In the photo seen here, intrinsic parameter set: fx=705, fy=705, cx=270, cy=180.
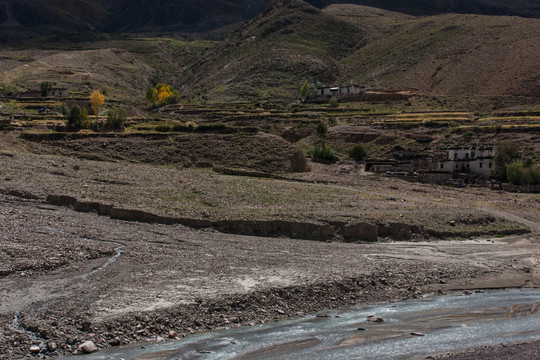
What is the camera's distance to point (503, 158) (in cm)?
7556

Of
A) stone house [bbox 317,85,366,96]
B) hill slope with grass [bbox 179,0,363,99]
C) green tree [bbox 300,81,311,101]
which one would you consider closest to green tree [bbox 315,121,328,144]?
green tree [bbox 300,81,311,101]

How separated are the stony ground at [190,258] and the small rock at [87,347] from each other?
0.34m

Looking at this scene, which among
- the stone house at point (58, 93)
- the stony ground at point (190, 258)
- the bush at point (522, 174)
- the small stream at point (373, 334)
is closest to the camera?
the small stream at point (373, 334)

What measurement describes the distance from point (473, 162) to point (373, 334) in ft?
182

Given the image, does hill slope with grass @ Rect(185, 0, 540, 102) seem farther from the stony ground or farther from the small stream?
the small stream

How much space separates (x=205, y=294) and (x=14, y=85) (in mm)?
107610

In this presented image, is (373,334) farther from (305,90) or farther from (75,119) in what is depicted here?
(305,90)

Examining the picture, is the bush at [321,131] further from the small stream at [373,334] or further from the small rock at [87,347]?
the small rock at [87,347]

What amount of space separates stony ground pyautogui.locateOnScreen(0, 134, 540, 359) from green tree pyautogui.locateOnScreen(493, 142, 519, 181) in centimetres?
1619

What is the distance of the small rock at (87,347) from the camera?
75.6ft

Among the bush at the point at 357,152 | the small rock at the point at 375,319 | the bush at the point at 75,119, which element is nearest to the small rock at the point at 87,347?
the small rock at the point at 375,319

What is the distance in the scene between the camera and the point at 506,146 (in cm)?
7681

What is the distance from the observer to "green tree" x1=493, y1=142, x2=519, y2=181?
7492cm

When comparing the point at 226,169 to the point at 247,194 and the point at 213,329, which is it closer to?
the point at 247,194
